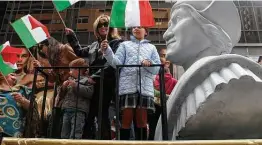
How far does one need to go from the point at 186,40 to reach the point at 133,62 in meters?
0.79

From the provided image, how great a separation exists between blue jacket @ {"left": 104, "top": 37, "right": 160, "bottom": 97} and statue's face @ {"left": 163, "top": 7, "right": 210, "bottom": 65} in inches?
16.1

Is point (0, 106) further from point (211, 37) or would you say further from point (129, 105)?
point (211, 37)

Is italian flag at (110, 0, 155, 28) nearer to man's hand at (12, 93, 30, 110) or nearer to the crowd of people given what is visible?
the crowd of people

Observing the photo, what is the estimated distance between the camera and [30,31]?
651 cm

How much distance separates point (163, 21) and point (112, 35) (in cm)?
1265

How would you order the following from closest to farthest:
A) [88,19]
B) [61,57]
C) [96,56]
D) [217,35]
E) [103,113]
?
[217,35] → [103,113] → [96,56] → [61,57] → [88,19]

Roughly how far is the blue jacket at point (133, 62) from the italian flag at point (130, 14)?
23 centimetres

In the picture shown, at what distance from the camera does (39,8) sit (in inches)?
755

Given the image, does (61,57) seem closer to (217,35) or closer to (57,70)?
(57,70)

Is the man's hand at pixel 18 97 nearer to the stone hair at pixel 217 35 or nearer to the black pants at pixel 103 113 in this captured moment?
the black pants at pixel 103 113

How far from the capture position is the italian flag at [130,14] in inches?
194

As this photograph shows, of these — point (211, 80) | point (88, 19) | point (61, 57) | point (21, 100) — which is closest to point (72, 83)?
point (21, 100)

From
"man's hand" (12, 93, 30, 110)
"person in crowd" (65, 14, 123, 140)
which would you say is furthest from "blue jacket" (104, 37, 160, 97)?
"man's hand" (12, 93, 30, 110)

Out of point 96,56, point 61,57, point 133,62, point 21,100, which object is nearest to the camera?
point 133,62
